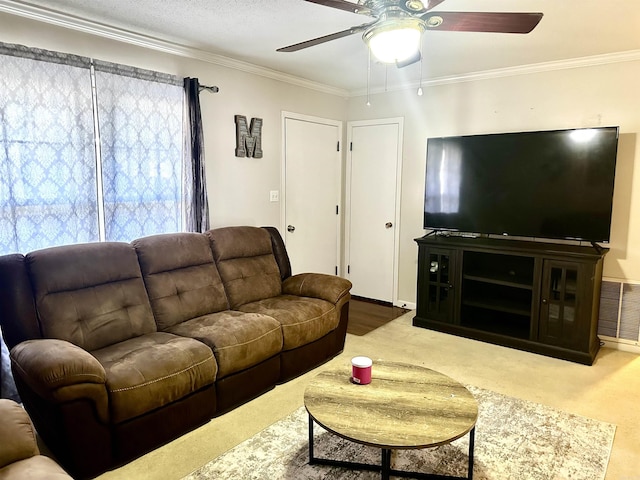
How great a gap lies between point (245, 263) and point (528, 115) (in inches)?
114

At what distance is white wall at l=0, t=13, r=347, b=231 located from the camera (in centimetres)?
301

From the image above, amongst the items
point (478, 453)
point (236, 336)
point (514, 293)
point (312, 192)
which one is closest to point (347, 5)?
point (236, 336)

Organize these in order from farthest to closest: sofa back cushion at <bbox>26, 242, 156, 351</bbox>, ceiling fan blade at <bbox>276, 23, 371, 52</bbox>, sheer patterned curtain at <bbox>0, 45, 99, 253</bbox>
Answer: sheer patterned curtain at <bbox>0, 45, 99, 253</bbox>
sofa back cushion at <bbox>26, 242, 156, 351</bbox>
ceiling fan blade at <bbox>276, 23, 371, 52</bbox>

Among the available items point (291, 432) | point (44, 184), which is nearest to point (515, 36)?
point (291, 432)

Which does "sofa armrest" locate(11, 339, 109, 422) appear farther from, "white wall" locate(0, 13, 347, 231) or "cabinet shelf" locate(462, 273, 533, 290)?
"cabinet shelf" locate(462, 273, 533, 290)

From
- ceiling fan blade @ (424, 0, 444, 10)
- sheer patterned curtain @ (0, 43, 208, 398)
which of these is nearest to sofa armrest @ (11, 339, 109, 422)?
sheer patterned curtain @ (0, 43, 208, 398)

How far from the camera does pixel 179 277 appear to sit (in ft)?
10.2

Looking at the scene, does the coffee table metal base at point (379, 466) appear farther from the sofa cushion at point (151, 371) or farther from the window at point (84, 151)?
the window at point (84, 151)

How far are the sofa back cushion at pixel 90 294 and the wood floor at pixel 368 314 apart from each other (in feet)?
6.85

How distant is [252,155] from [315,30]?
144cm

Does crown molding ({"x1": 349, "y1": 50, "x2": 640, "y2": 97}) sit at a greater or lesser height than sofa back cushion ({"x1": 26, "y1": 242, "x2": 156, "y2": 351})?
greater

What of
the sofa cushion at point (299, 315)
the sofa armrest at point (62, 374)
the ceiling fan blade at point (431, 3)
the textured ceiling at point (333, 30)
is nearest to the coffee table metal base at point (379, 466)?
the sofa cushion at point (299, 315)

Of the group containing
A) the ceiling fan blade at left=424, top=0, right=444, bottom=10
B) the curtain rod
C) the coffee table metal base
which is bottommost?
the coffee table metal base

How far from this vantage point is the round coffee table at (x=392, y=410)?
5.85 ft
